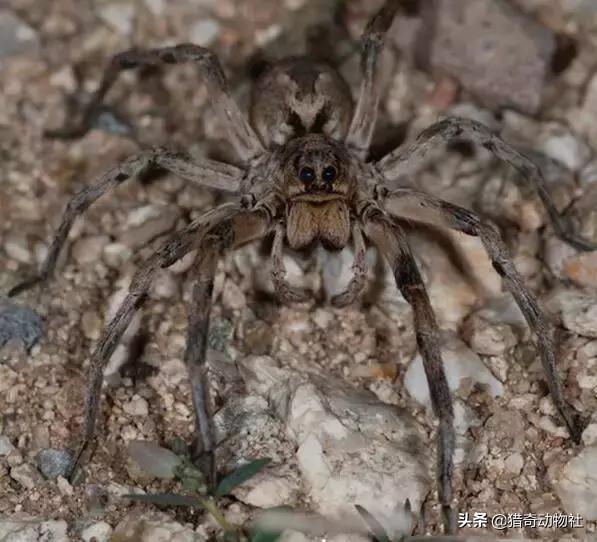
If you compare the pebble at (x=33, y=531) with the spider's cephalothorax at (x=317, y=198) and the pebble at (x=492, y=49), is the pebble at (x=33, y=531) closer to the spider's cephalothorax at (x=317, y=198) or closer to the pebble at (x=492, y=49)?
the spider's cephalothorax at (x=317, y=198)

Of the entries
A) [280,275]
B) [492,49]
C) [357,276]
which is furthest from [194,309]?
[492,49]

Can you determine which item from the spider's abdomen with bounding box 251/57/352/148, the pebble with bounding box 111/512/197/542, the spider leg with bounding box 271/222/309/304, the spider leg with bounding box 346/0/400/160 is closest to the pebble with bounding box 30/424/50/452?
the pebble with bounding box 111/512/197/542

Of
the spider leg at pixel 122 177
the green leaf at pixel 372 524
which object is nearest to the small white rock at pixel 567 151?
the spider leg at pixel 122 177

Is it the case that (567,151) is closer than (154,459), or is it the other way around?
(154,459)

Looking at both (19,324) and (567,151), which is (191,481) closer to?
(19,324)

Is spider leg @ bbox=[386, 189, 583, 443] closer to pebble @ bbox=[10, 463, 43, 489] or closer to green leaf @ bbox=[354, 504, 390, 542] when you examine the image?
green leaf @ bbox=[354, 504, 390, 542]
